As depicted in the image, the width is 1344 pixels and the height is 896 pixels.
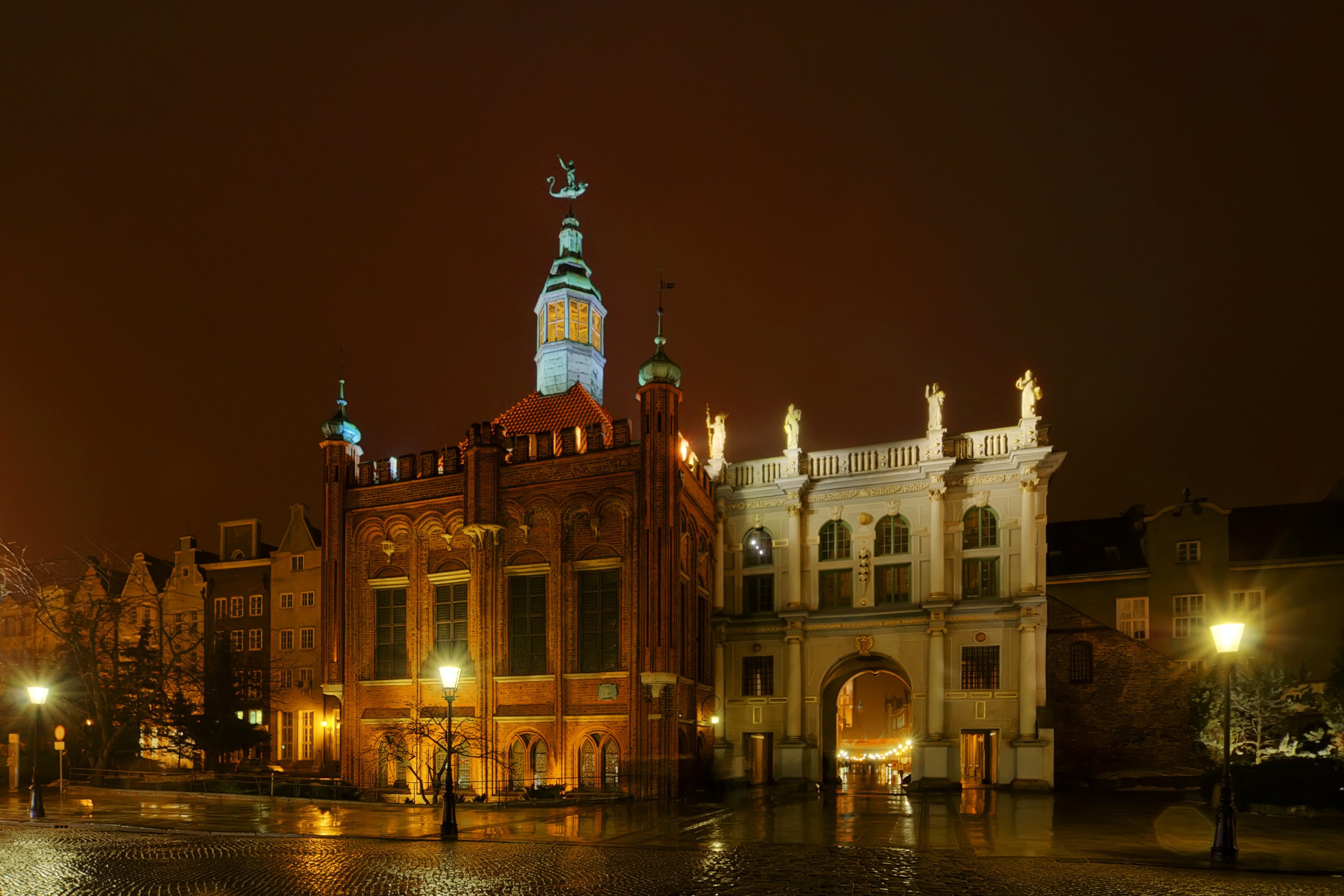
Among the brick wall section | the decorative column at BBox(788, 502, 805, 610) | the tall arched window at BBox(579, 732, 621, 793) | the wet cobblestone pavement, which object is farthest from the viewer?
the decorative column at BBox(788, 502, 805, 610)

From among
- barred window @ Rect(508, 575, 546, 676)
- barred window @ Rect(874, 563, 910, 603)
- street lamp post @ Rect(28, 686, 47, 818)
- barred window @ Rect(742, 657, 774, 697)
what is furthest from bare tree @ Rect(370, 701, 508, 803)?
barred window @ Rect(874, 563, 910, 603)

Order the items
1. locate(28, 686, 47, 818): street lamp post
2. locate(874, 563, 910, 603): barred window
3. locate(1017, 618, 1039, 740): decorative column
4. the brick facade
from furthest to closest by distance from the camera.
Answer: locate(874, 563, 910, 603): barred window < locate(1017, 618, 1039, 740): decorative column < the brick facade < locate(28, 686, 47, 818): street lamp post

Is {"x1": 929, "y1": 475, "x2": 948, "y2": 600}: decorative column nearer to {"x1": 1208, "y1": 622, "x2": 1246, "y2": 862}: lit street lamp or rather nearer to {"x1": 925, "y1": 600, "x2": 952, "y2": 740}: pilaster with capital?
{"x1": 925, "y1": 600, "x2": 952, "y2": 740}: pilaster with capital

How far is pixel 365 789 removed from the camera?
113 feet

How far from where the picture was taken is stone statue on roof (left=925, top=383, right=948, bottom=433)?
129 ft

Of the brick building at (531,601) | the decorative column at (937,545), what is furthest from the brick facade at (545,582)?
the decorative column at (937,545)

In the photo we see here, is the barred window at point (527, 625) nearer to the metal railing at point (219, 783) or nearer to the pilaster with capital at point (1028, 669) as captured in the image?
the metal railing at point (219, 783)

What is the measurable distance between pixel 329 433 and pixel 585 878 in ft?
92.9

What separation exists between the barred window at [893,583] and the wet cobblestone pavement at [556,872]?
67.8 feet

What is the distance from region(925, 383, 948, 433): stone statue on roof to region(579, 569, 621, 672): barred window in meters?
13.1

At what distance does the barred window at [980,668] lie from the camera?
38125 millimetres

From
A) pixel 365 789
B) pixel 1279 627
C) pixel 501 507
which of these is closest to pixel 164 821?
pixel 365 789

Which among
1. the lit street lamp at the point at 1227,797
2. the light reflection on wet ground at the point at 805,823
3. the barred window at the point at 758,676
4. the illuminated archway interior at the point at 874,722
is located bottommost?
the illuminated archway interior at the point at 874,722

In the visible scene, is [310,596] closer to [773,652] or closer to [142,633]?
[142,633]
